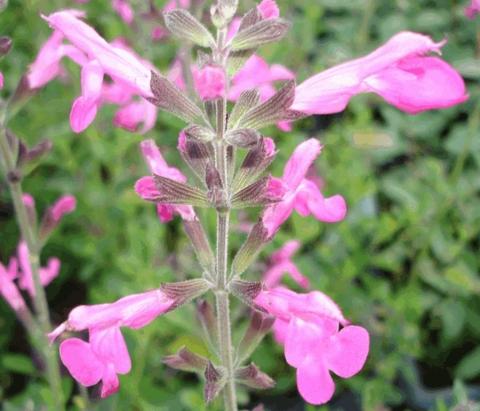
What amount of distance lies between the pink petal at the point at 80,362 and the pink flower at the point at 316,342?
27cm

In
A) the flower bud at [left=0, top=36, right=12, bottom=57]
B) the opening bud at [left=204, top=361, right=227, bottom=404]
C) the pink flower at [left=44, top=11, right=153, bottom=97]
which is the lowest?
the opening bud at [left=204, top=361, right=227, bottom=404]

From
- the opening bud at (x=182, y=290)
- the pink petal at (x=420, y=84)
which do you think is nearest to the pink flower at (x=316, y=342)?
the opening bud at (x=182, y=290)

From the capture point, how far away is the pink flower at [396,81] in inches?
42.8

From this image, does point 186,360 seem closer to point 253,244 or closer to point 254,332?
point 254,332

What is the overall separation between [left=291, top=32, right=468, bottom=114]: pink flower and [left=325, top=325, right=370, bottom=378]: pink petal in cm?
34

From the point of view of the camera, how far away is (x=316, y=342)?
1126mm

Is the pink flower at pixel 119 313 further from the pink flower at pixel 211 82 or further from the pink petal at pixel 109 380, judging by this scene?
the pink flower at pixel 211 82

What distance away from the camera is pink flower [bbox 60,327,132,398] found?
110 cm

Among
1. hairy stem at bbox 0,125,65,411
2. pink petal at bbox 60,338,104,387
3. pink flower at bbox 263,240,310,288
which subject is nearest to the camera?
pink petal at bbox 60,338,104,387

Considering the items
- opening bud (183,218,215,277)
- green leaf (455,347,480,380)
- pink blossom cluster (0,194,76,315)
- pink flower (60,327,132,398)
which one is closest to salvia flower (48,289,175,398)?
pink flower (60,327,132,398)

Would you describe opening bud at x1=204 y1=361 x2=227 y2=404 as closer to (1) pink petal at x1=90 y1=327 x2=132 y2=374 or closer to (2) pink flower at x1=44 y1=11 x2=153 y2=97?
(1) pink petal at x1=90 y1=327 x2=132 y2=374

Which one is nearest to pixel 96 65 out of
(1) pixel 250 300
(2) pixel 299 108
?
(2) pixel 299 108

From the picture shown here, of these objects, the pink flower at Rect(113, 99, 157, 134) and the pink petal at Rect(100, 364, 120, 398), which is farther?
the pink flower at Rect(113, 99, 157, 134)

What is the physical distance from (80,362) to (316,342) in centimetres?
35
